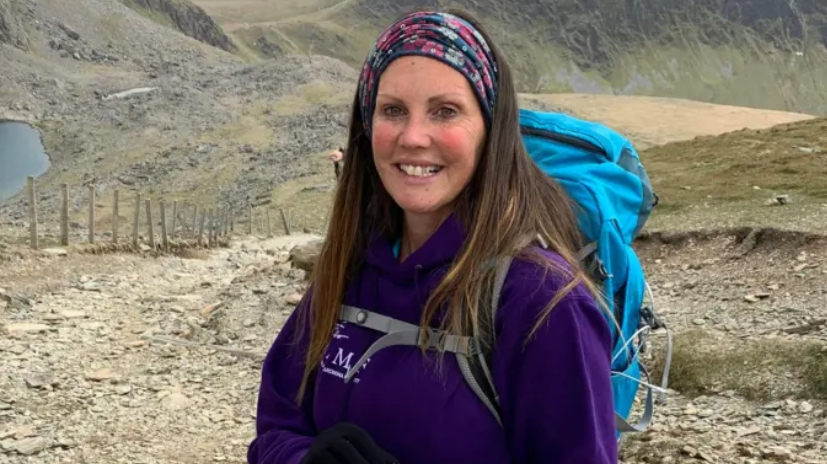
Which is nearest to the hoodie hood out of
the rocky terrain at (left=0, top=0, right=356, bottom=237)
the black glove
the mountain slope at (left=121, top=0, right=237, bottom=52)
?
the black glove

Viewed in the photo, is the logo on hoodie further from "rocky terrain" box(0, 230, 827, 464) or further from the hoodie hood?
"rocky terrain" box(0, 230, 827, 464)

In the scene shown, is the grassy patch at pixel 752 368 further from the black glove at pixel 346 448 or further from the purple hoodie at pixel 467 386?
the black glove at pixel 346 448

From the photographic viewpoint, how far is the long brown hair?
1851 mm

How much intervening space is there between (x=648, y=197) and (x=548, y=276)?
806 millimetres

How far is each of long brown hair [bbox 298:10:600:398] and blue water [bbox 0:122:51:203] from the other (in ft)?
161

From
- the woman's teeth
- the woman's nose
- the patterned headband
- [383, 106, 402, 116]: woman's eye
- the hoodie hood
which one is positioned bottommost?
the hoodie hood

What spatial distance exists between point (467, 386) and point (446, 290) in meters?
0.24

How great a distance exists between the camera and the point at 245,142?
160 ft

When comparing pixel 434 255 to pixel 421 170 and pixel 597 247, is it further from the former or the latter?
pixel 597 247

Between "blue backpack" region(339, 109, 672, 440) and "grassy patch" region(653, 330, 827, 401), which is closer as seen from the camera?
"blue backpack" region(339, 109, 672, 440)

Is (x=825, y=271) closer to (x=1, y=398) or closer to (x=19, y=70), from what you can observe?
(x=1, y=398)

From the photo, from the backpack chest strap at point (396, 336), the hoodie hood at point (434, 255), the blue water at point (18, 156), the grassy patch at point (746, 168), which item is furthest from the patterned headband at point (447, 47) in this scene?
the blue water at point (18, 156)

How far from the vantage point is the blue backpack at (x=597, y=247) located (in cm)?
184

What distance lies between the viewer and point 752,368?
263 inches
